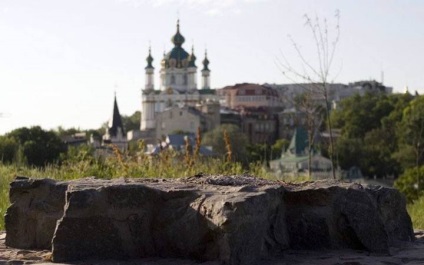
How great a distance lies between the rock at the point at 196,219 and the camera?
4328 mm

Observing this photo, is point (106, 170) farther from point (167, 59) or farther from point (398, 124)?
point (167, 59)

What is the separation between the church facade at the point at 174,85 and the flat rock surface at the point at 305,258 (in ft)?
380

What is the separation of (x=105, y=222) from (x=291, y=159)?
65674 millimetres

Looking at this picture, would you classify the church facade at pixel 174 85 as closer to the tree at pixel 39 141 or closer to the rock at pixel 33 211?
the tree at pixel 39 141

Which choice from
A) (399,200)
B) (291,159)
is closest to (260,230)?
(399,200)

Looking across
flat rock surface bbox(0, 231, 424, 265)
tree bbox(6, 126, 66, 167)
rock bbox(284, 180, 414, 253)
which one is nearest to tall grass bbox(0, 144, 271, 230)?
flat rock surface bbox(0, 231, 424, 265)

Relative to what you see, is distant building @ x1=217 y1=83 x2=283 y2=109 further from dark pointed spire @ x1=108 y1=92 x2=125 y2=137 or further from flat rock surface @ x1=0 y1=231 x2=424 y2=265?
flat rock surface @ x1=0 y1=231 x2=424 y2=265

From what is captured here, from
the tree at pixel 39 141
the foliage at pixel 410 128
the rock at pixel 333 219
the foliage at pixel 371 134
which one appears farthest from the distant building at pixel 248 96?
→ the rock at pixel 333 219

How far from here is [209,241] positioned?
435 centimetres

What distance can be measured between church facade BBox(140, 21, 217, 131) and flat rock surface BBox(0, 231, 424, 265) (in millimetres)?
115838

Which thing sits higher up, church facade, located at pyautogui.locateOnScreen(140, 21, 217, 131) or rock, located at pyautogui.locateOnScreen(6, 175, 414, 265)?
church facade, located at pyautogui.locateOnScreen(140, 21, 217, 131)

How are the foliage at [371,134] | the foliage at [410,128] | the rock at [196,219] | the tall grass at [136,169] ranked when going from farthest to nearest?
the foliage at [371,134]
the foliage at [410,128]
the tall grass at [136,169]
the rock at [196,219]

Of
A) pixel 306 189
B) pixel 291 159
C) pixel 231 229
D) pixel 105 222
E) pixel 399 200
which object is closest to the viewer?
pixel 231 229

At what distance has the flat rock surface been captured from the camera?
14.5 feet
